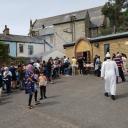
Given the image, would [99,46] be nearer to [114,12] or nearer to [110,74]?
[110,74]

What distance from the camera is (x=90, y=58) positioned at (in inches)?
1528

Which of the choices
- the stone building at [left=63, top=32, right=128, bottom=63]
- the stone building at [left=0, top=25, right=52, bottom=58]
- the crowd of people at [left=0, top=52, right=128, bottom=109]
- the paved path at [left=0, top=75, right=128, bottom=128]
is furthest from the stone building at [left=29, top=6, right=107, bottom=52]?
the paved path at [left=0, top=75, right=128, bottom=128]

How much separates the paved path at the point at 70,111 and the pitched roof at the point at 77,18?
179ft

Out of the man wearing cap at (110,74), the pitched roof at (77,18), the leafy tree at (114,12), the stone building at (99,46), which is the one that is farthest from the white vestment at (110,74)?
the pitched roof at (77,18)

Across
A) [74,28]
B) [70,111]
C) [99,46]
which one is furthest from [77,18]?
[70,111]

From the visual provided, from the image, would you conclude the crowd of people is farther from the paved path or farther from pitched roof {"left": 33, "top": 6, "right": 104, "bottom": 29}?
pitched roof {"left": 33, "top": 6, "right": 104, "bottom": 29}

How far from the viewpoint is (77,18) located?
2985 inches

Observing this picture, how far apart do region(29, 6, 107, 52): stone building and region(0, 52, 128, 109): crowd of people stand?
36.2m

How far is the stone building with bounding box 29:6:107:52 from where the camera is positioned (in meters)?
74.0

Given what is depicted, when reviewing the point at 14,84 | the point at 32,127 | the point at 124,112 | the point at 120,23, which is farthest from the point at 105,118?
the point at 120,23

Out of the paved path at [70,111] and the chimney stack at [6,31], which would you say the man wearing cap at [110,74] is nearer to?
the paved path at [70,111]

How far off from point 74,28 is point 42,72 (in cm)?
5386

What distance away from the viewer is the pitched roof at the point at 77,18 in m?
77.5

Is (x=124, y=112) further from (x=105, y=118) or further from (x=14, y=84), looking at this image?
(x=14, y=84)
